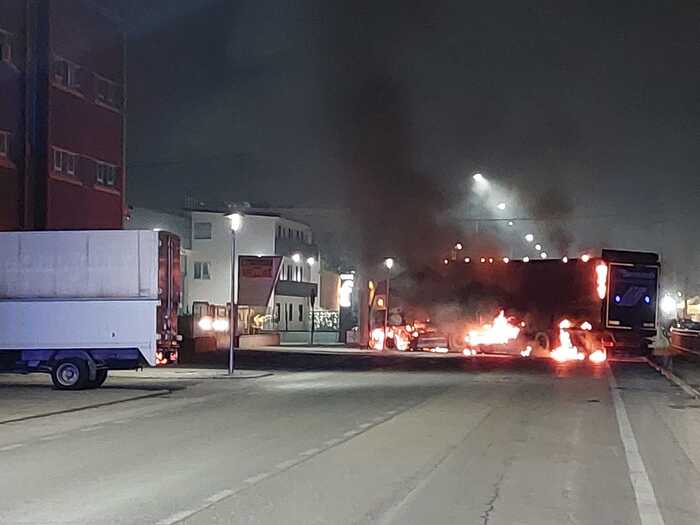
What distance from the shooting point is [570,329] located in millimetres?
43375

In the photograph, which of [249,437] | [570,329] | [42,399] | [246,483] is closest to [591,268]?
[570,329]

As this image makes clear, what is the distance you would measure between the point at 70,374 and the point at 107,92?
21.0 metres

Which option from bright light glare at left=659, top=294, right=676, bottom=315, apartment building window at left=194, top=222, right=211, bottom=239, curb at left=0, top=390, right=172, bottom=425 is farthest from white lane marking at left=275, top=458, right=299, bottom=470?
apartment building window at left=194, top=222, right=211, bottom=239

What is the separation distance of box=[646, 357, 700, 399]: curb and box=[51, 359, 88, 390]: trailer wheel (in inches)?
556

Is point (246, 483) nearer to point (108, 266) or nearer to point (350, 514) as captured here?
point (350, 514)

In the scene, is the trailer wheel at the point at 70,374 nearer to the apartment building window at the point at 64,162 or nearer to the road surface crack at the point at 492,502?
the road surface crack at the point at 492,502

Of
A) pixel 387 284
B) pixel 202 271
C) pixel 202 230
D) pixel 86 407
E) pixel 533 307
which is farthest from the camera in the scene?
pixel 202 230

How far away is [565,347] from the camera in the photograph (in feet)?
143

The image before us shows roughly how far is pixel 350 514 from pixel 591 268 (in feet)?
114

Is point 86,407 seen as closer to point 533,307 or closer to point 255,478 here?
point 255,478

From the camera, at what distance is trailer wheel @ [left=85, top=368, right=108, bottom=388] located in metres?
25.5

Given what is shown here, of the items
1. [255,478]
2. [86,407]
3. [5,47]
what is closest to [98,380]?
[86,407]

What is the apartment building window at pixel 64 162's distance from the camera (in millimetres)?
40000

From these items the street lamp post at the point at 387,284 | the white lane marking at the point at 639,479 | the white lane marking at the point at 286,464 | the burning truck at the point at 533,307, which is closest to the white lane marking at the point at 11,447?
the white lane marking at the point at 286,464
